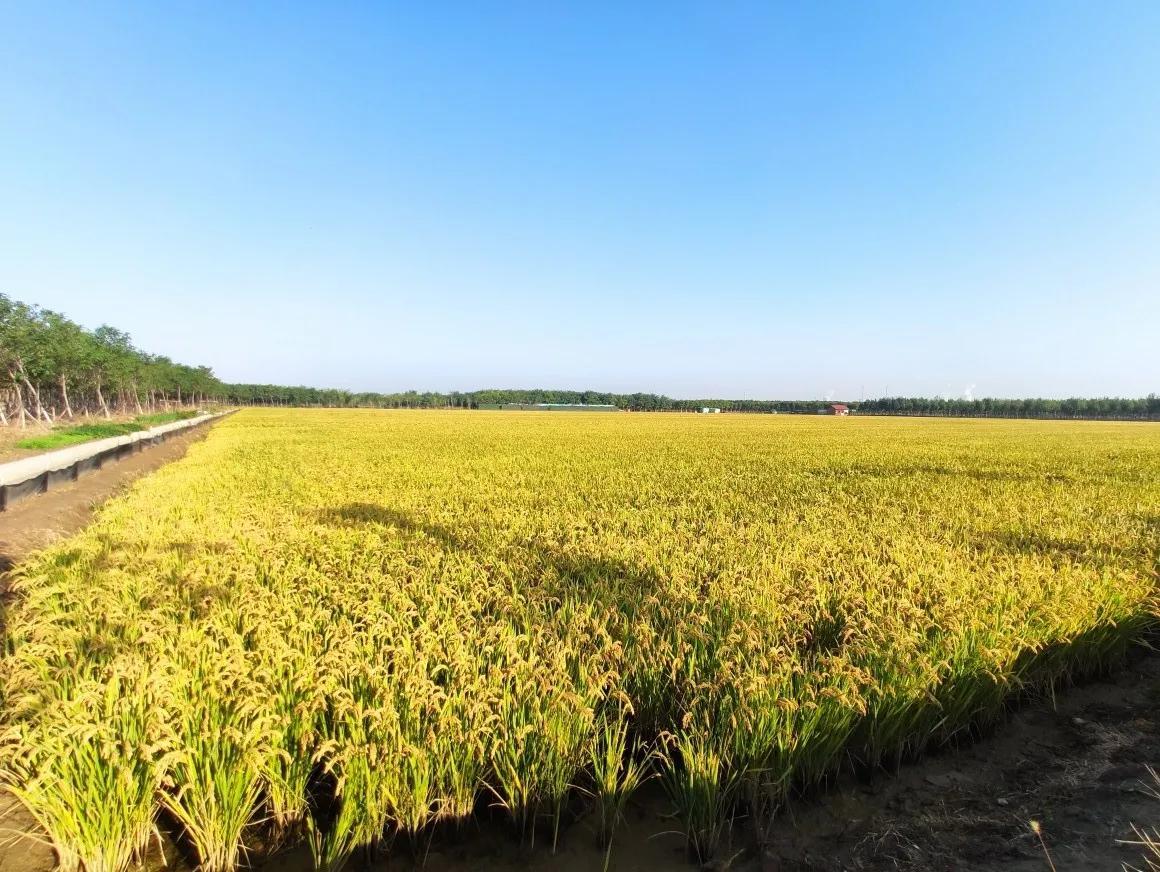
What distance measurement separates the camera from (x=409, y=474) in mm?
13570

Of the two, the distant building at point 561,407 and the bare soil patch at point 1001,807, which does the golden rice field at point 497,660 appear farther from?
the distant building at point 561,407

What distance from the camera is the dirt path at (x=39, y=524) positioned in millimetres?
2330

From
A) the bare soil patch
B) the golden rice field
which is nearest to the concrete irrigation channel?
the golden rice field

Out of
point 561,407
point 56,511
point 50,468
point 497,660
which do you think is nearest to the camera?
point 497,660

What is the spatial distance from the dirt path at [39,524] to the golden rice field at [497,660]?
0.70 feet

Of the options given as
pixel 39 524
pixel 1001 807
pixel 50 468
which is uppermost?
pixel 50 468

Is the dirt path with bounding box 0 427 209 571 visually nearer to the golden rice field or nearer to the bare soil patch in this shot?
the golden rice field

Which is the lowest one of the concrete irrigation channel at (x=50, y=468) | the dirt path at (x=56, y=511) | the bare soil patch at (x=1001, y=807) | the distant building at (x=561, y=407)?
the dirt path at (x=56, y=511)

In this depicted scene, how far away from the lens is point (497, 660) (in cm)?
339


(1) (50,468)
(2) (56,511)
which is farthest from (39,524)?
(1) (50,468)

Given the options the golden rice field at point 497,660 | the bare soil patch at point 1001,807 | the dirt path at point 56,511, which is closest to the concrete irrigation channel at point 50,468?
the dirt path at point 56,511

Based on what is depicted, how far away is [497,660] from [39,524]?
10.6m

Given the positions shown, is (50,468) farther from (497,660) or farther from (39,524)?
(497,660)

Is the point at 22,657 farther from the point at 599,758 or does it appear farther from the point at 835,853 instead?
the point at 835,853
